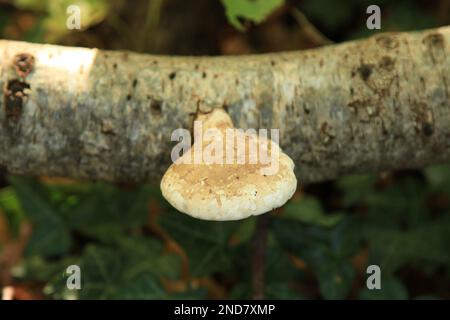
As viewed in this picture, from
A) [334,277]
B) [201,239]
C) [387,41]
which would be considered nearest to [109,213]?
[201,239]

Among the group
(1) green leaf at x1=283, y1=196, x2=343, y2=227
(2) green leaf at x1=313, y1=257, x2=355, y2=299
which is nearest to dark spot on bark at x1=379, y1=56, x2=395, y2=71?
(2) green leaf at x1=313, y1=257, x2=355, y2=299

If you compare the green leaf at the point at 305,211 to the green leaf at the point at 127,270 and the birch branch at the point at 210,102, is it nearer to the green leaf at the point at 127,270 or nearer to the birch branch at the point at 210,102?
the green leaf at the point at 127,270

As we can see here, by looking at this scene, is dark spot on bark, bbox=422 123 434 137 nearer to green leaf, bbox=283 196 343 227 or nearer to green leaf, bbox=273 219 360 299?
green leaf, bbox=273 219 360 299

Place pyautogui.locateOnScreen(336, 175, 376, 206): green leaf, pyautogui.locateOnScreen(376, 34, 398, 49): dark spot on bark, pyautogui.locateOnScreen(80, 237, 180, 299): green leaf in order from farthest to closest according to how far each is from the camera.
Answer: pyautogui.locateOnScreen(336, 175, 376, 206): green leaf → pyautogui.locateOnScreen(80, 237, 180, 299): green leaf → pyautogui.locateOnScreen(376, 34, 398, 49): dark spot on bark

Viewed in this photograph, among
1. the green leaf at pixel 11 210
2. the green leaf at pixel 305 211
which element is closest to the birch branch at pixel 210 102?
the green leaf at pixel 305 211
